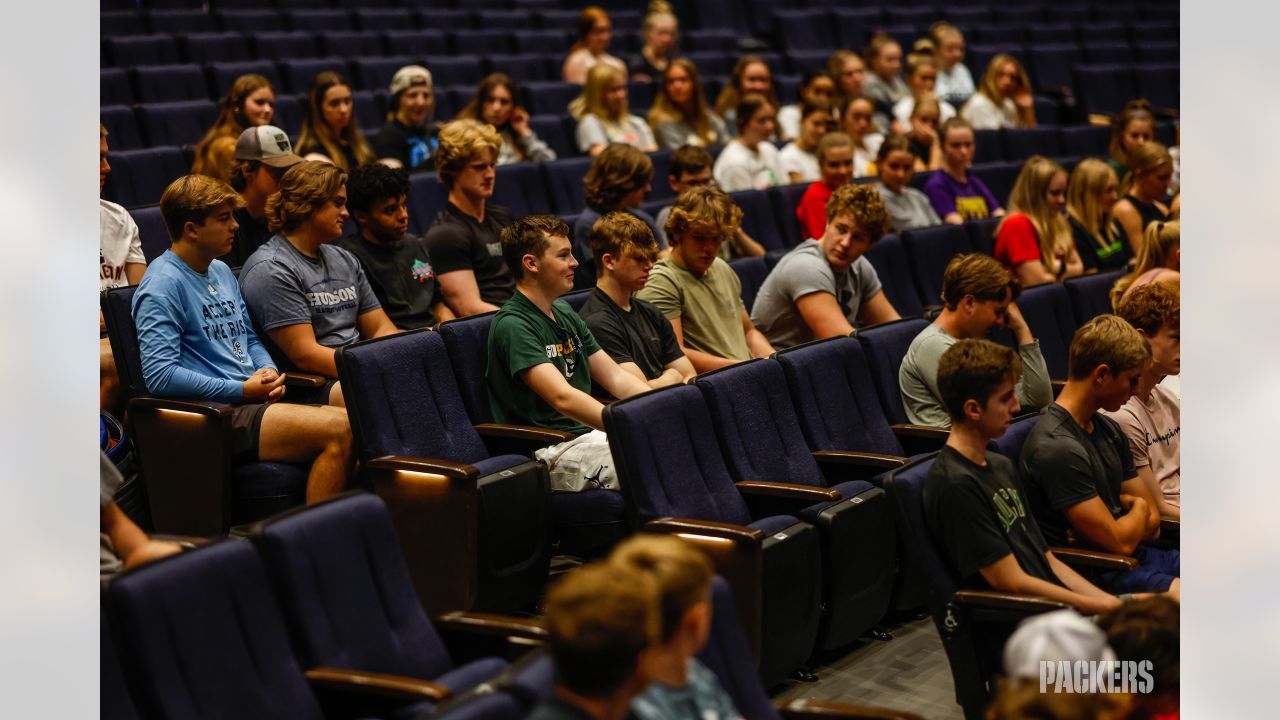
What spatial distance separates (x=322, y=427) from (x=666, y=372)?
2.33 ft

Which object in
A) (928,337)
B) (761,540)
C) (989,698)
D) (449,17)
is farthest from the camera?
(449,17)

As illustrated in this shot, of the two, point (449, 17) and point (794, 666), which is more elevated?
point (449, 17)

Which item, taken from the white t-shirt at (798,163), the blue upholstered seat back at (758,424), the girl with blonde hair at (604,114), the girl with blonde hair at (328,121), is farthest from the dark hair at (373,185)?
the white t-shirt at (798,163)

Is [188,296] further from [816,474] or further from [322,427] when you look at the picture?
[816,474]

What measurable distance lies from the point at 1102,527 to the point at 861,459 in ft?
1.68

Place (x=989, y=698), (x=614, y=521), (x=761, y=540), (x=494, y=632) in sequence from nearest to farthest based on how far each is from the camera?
(x=494, y=632)
(x=989, y=698)
(x=761, y=540)
(x=614, y=521)

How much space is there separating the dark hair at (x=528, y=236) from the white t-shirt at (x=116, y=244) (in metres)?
0.90

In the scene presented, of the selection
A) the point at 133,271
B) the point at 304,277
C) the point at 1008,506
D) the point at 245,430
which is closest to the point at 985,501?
the point at 1008,506

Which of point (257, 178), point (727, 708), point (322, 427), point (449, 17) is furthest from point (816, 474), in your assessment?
point (449, 17)

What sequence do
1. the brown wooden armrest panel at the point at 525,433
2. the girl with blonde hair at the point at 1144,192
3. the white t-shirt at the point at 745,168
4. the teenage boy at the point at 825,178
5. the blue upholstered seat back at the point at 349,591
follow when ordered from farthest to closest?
the white t-shirt at the point at 745,168
the girl with blonde hair at the point at 1144,192
the teenage boy at the point at 825,178
the brown wooden armrest panel at the point at 525,433
the blue upholstered seat back at the point at 349,591

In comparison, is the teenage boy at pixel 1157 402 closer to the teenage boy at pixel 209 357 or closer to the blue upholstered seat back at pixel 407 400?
the blue upholstered seat back at pixel 407 400

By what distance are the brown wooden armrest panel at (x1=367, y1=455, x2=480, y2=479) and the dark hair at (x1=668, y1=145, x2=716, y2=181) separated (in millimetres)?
1486

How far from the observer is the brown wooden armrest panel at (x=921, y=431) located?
2.72m

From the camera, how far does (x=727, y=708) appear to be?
56.4 inches
